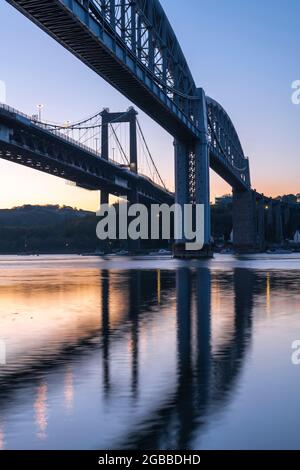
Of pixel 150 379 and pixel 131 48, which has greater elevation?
pixel 131 48

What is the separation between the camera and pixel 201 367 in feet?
41.4

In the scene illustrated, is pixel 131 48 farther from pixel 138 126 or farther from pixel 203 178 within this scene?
pixel 138 126

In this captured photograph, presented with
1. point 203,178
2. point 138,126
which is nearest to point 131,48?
point 203,178

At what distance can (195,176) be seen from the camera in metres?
101

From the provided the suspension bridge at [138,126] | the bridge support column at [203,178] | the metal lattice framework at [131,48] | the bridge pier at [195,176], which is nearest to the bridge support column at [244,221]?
the suspension bridge at [138,126]

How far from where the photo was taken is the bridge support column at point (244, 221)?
182 m

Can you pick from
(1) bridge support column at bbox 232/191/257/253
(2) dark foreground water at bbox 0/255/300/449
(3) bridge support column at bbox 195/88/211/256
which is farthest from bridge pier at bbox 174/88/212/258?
(1) bridge support column at bbox 232/191/257/253

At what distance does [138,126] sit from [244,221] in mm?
35595

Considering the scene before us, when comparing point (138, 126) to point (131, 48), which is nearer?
point (131, 48)

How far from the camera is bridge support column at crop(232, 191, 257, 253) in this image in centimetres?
18150

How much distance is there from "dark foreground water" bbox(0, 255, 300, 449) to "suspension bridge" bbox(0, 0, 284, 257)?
1181 inches

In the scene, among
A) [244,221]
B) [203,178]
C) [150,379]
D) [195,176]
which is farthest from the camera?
[244,221]

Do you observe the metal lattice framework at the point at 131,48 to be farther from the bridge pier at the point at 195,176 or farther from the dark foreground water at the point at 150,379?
the dark foreground water at the point at 150,379
